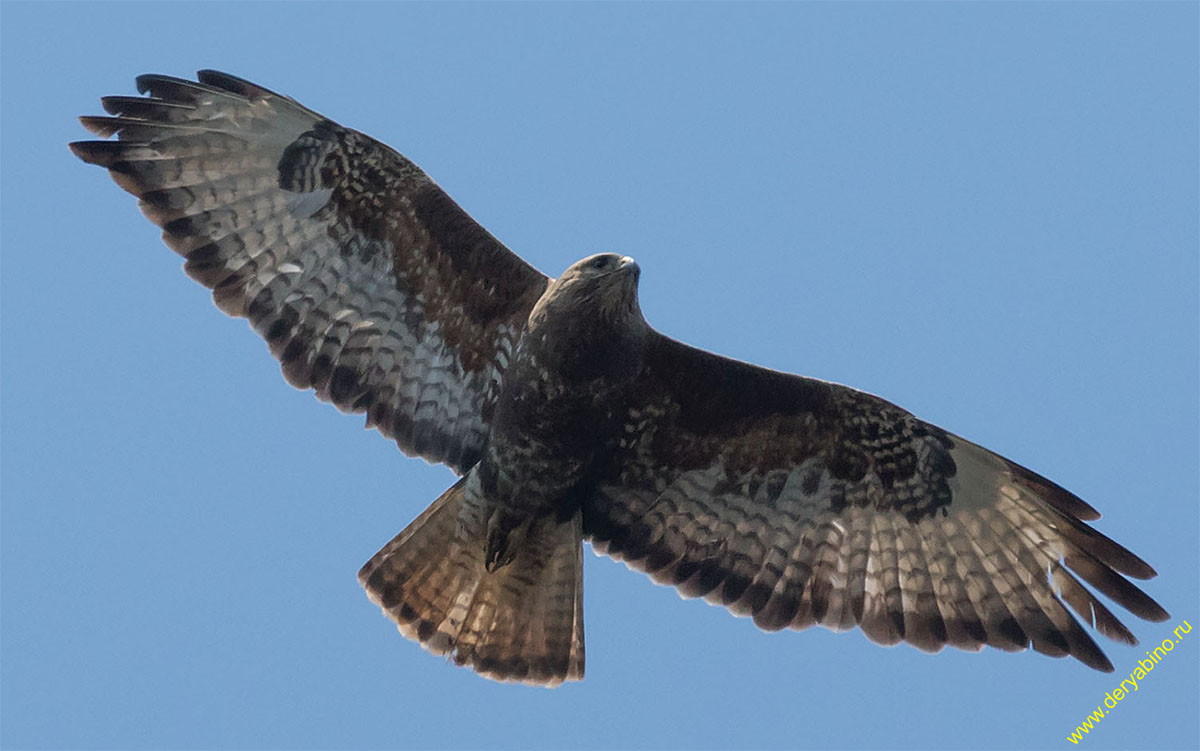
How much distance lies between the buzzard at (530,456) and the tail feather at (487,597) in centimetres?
1

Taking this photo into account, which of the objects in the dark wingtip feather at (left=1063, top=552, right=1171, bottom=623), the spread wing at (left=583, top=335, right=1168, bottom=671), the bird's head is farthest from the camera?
the spread wing at (left=583, top=335, right=1168, bottom=671)

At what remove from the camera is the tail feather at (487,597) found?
937 cm

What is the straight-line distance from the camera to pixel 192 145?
930cm

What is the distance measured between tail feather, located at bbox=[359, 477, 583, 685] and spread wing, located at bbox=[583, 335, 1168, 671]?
0.34 metres

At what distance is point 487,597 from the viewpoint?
30.9ft

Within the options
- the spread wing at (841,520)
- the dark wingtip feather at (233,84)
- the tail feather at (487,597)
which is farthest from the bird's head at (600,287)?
the dark wingtip feather at (233,84)

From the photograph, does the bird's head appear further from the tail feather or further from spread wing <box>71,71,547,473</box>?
the tail feather

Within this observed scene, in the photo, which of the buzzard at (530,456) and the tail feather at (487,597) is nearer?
the buzzard at (530,456)

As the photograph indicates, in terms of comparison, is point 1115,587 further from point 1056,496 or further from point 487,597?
point 487,597

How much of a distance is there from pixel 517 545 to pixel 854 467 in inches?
77.5

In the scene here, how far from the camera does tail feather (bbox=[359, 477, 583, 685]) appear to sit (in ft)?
30.7

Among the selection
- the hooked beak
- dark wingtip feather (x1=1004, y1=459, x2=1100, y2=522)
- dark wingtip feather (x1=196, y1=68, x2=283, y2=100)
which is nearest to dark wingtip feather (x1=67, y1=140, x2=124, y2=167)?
dark wingtip feather (x1=196, y1=68, x2=283, y2=100)

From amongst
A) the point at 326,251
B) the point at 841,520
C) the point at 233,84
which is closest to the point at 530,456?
the point at 326,251

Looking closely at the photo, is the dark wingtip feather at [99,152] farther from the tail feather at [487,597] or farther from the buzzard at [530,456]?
the tail feather at [487,597]
